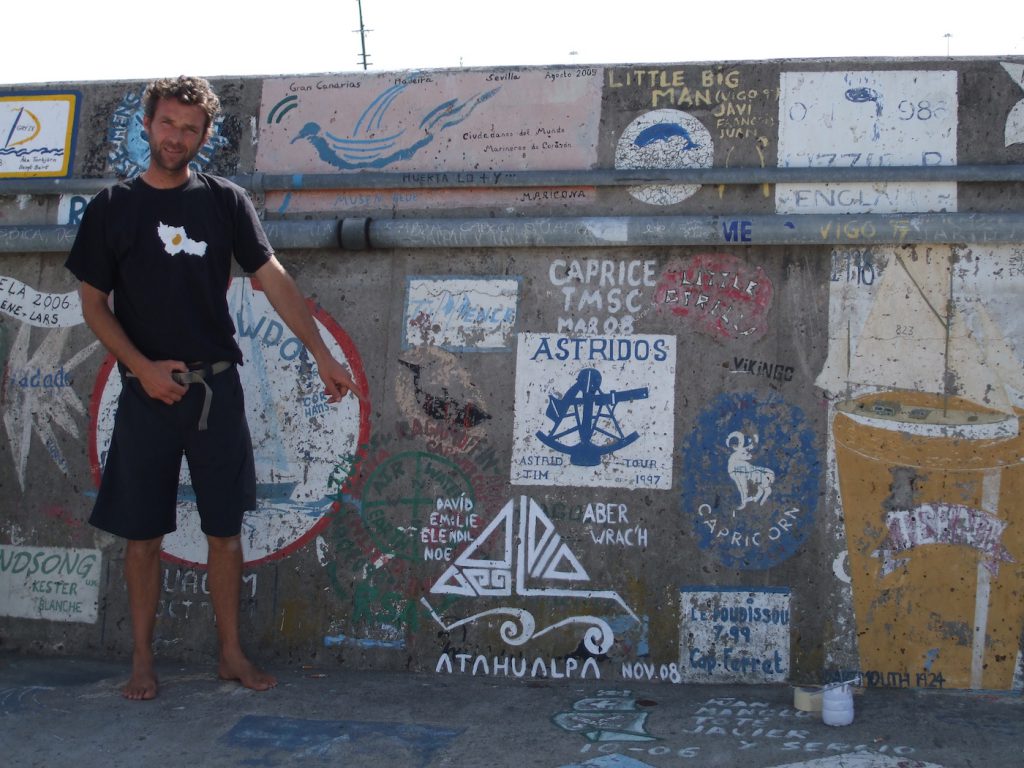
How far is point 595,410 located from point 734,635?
89 centimetres

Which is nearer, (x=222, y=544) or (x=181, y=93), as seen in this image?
(x=181, y=93)

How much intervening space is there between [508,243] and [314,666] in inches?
65.1

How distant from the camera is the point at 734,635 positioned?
11.1 ft

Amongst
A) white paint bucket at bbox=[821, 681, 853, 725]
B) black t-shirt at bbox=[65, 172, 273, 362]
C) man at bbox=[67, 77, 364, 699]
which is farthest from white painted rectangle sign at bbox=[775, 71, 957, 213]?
black t-shirt at bbox=[65, 172, 273, 362]

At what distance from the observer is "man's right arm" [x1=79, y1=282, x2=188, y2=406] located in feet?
10.2

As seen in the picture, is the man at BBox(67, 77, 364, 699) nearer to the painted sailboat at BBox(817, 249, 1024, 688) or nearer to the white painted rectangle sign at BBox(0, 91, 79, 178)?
the white painted rectangle sign at BBox(0, 91, 79, 178)

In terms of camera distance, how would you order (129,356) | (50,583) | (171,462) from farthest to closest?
1. (50,583)
2. (171,462)
3. (129,356)

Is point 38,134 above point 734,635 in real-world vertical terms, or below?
above

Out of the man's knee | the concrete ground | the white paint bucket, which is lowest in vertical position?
the concrete ground

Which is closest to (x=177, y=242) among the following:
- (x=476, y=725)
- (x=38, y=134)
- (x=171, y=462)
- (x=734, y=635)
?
(x=171, y=462)

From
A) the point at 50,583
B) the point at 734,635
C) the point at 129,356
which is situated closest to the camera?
the point at 129,356

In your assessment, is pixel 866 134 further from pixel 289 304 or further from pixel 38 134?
pixel 38 134

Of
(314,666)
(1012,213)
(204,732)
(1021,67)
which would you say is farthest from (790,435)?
(204,732)

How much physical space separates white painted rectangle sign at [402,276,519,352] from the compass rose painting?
4.8 inches
